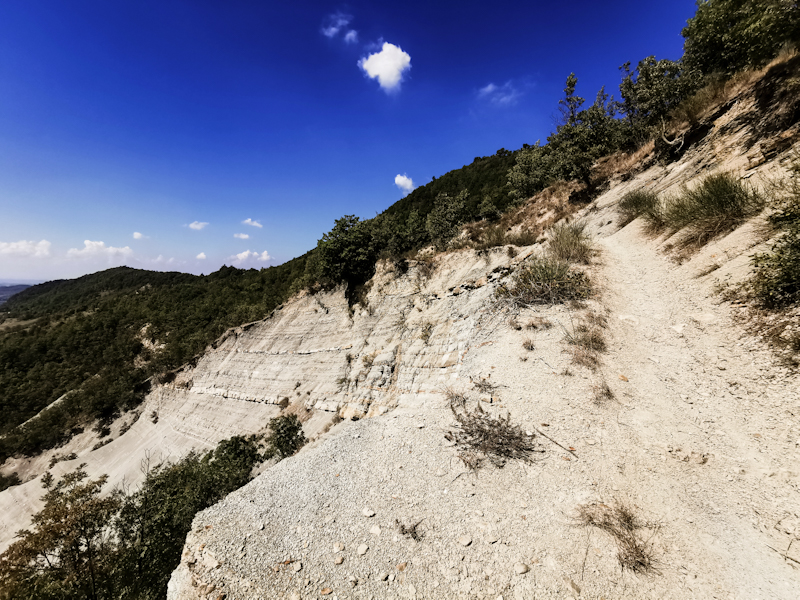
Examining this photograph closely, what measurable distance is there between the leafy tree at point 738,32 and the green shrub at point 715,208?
509cm

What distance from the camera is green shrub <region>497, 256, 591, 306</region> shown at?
851 cm

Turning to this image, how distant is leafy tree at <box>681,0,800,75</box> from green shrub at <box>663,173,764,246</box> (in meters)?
5.09

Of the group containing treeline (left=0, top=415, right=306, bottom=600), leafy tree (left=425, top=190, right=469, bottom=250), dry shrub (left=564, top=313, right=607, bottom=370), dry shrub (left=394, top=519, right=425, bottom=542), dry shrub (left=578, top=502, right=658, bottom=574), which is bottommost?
treeline (left=0, top=415, right=306, bottom=600)

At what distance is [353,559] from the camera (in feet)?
12.8

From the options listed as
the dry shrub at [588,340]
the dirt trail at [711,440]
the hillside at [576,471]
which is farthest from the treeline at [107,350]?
the dirt trail at [711,440]

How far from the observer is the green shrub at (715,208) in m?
7.08

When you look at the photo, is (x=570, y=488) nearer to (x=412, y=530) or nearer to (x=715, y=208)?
(x=412, y=530)

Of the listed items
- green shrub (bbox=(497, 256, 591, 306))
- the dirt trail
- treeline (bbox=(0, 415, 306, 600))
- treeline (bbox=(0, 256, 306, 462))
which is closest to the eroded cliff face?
green shrub (bbox=(497, 256, 591, 306))

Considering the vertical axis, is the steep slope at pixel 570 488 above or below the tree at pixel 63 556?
above

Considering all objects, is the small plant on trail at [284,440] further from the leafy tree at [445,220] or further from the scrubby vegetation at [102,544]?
the leafy tree at [445,220]

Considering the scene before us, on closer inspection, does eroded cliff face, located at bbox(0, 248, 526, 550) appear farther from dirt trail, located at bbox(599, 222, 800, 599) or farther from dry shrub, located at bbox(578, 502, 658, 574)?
dry shrub, located at bbox(578, 502, 658, 574)

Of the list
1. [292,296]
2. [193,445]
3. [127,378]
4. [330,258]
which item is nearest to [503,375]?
[330,258]

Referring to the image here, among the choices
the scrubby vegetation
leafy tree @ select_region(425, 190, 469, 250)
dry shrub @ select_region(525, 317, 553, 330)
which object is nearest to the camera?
the scrubby vegetation

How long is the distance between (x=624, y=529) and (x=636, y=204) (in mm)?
13994
